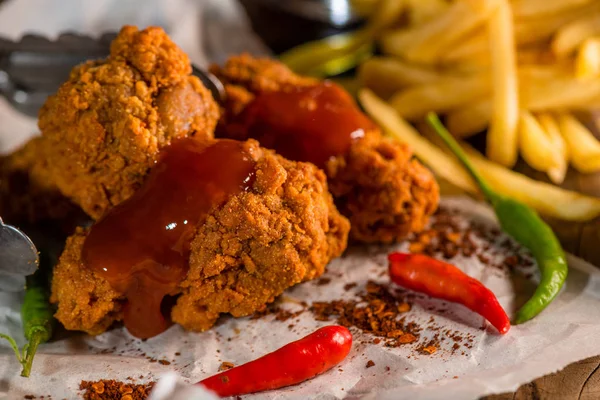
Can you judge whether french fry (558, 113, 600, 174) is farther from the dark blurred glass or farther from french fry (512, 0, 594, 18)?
the dark blurred glass

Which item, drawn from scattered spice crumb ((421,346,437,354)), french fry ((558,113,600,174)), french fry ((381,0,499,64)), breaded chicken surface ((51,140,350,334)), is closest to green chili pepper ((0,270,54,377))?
breaded chicken surface ((51,140,350,334))

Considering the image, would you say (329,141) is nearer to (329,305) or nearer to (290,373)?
(329,305)

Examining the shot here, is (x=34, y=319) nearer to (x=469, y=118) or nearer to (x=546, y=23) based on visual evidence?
(x=469, y=118)

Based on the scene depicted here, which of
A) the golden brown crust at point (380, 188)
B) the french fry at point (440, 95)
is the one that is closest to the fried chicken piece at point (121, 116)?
the golden brown crust at point (380, 188)

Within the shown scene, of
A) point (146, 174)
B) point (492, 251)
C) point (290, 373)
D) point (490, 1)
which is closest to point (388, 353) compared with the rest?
point (290, 373)

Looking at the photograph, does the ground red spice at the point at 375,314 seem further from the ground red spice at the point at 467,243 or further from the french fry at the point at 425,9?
the french fry at the point at 425,9

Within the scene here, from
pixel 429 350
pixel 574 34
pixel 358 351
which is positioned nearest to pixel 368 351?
pixel 358 351
